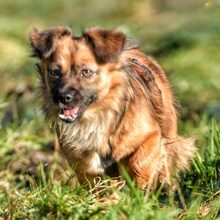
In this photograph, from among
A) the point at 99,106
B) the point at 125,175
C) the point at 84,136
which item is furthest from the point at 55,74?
the point at 125,175

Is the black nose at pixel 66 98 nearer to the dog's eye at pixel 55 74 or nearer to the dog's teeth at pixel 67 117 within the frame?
the dog's teeth at pixel 67 117

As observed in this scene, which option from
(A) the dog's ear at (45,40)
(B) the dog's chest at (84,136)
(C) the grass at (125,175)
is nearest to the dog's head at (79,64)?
(A) the dog's ear at (45,40)

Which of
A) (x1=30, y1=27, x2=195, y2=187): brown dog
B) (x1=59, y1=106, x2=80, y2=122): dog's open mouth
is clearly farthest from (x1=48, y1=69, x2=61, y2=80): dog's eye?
(x1=59, y1=106, x2=80, y2=122): dog's open mouth

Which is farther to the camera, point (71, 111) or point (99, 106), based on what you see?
point (99, 106)

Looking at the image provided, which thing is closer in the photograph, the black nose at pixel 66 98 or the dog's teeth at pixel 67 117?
the black nose at pixel 66 98

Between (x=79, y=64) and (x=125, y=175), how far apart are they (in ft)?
5.29

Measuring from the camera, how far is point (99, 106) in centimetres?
823

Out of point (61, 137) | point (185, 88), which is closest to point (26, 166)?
point (61, 137)

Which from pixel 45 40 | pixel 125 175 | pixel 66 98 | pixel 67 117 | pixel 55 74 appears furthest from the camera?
pixel 45 40

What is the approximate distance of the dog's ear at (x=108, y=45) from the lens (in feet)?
26.4

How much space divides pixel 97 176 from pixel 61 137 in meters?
0.50

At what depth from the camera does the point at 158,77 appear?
29.4 ft

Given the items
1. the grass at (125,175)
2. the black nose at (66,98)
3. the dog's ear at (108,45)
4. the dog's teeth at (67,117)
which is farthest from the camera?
the dog's ear at (108,45)

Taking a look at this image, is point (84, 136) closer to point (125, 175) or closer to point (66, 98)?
point (66, 98)
